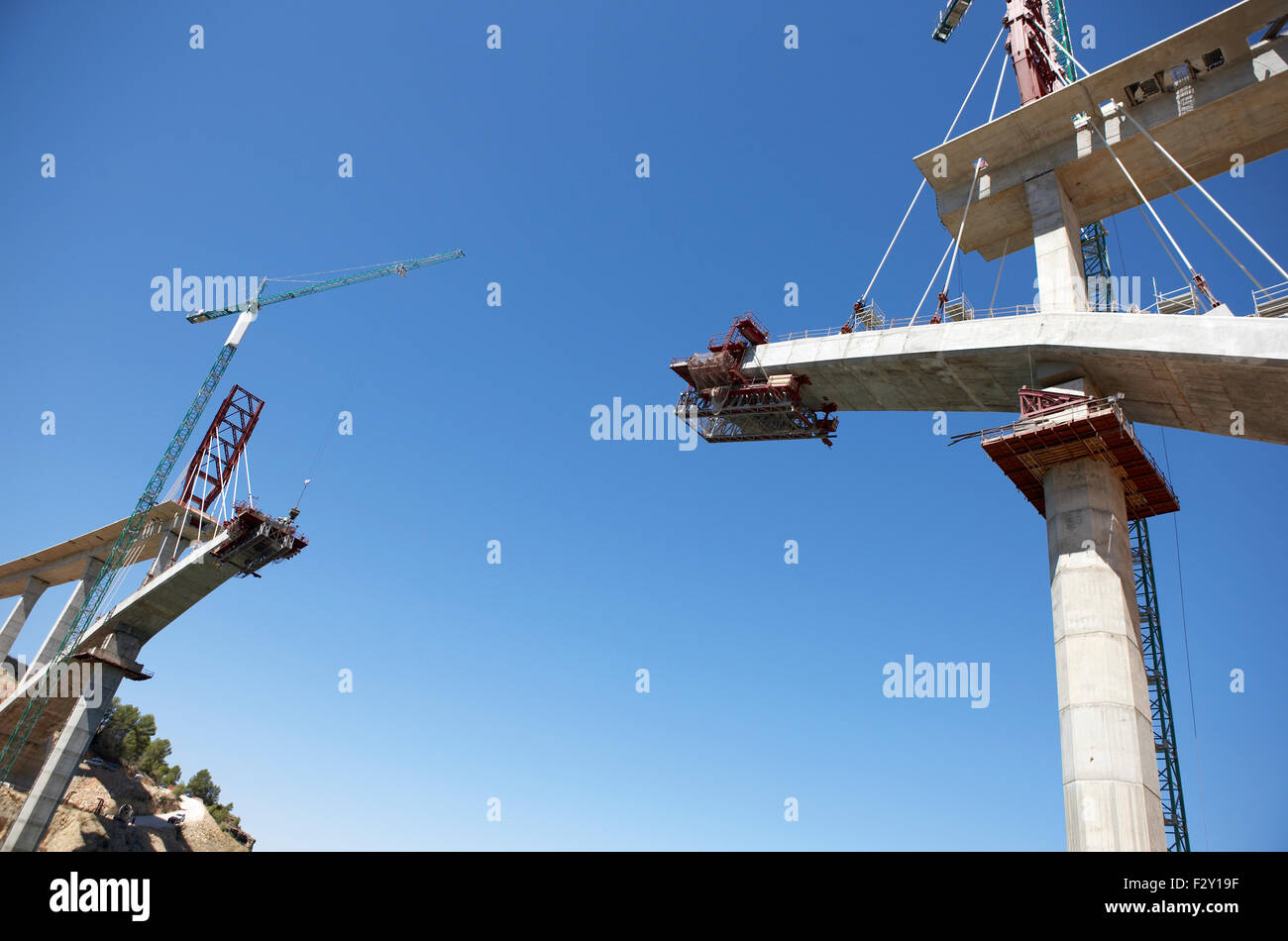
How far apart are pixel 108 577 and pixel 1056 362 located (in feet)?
217

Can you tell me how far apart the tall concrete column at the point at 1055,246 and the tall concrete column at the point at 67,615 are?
65587 mm

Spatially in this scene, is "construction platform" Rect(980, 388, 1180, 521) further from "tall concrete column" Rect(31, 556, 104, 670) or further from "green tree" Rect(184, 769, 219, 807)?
"green tree" Rect(184, 769, 219, 807)

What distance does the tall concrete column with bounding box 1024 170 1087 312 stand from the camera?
98.5ft

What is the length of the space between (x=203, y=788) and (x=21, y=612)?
39.9m

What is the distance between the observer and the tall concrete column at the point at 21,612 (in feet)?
193

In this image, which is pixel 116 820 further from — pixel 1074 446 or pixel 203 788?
pixel 1074 446

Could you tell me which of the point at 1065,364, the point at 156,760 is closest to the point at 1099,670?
the point at 1065,364

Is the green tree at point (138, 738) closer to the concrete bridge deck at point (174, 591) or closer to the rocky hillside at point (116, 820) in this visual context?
the rocky hillside at point (116, 820)

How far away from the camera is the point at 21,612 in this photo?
60.7 meters

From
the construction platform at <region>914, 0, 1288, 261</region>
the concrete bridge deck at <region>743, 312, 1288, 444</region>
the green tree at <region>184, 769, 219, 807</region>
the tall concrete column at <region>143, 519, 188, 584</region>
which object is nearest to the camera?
the concrete bridge deck at <region>743, 312, 1288, 444</region>

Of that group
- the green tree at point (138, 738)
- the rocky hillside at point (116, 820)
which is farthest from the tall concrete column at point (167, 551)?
the green tree at point (138, 738)

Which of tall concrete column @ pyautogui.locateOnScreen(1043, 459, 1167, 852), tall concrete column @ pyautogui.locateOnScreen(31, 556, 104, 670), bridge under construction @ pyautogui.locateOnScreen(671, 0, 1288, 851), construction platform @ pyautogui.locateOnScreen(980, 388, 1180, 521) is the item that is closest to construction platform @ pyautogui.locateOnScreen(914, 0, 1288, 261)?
bridge under construction @ pyautogui.locateOnScreen(671, 0, 1288, 851)

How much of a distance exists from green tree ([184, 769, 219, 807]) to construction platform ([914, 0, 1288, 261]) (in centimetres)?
10069
